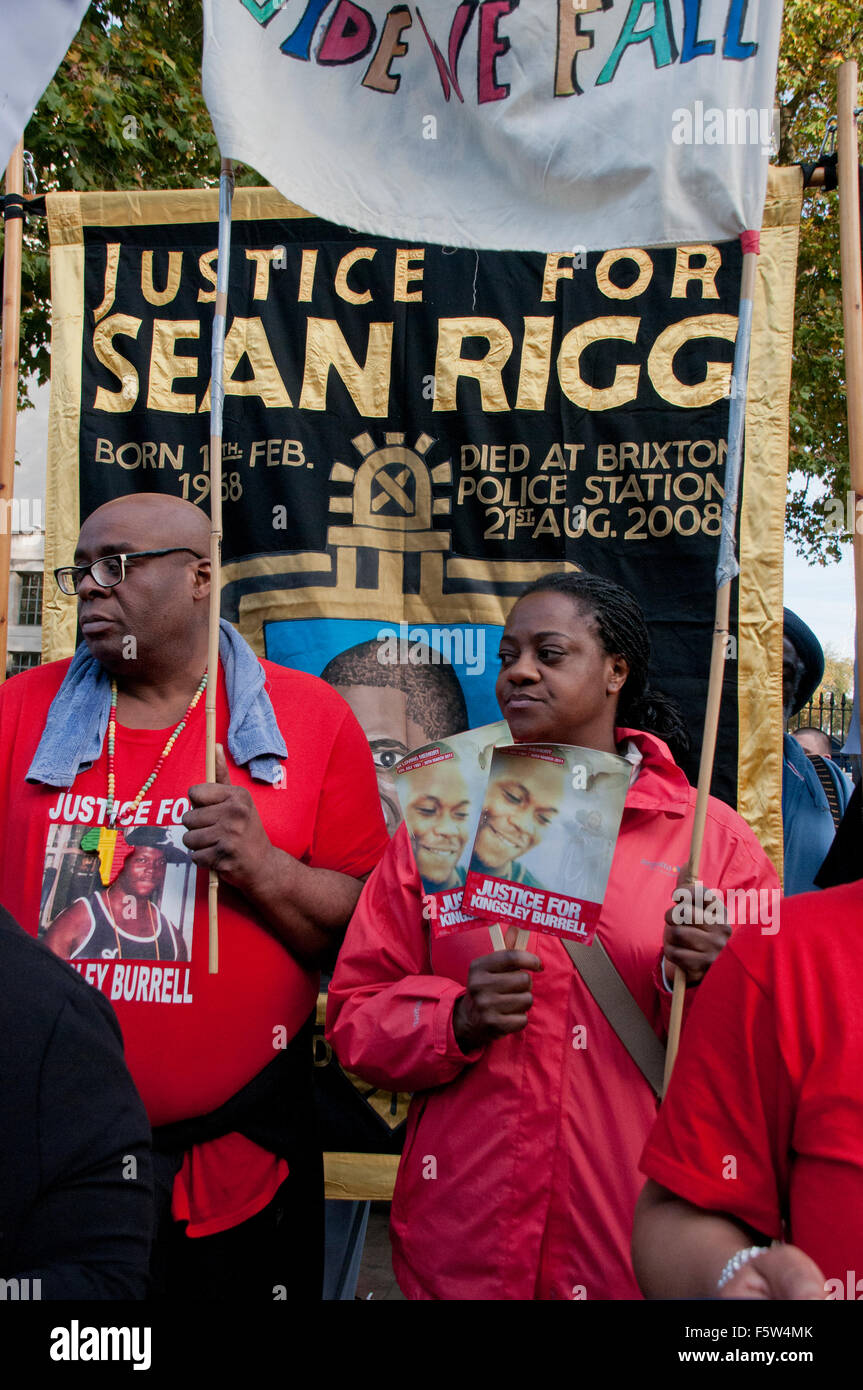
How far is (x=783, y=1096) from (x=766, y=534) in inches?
90.0

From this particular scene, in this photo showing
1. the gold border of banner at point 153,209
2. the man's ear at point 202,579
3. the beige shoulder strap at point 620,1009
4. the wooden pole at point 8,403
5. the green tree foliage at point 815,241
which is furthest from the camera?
the green tree foliage at point 815,241

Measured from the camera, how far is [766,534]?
3.24 metres

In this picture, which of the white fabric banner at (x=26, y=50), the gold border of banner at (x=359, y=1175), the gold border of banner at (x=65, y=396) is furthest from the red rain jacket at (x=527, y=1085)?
the gold border of banner at (x=65, y=396)

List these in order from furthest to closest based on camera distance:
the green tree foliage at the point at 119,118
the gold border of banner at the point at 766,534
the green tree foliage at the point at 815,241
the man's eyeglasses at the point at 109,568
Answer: the green tree foliage at the point at 815,241 < the green tree foliage at the point at 119,118 < the gold border of banner at the point at 766,534 < the man's eyeglasses at the point at 109,568

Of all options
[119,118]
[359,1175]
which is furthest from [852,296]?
[119,118]

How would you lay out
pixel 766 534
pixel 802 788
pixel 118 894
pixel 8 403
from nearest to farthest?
pixel 118 894 < pixel 8 403 < pixel 766 534 < pixel 802 788

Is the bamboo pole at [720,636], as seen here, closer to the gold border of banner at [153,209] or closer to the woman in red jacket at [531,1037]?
the woman in red jacket at [531,1037]

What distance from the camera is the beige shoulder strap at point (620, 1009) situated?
74.1 inches

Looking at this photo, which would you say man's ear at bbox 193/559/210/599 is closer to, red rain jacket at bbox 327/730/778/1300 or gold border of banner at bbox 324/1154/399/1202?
red rain jacket at bbox 327/730/778/1300

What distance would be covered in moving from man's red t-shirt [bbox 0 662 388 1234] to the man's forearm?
0.05m

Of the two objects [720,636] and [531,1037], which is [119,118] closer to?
[720,636]

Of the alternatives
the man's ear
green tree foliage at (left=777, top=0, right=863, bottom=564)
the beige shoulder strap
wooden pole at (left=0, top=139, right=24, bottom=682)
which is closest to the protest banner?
wooden pole at (left=0, top=139, right=24, bottom=682)

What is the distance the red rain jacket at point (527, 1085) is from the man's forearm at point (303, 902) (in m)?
0.21

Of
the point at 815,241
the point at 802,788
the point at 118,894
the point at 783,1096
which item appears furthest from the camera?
the point at 815,241
